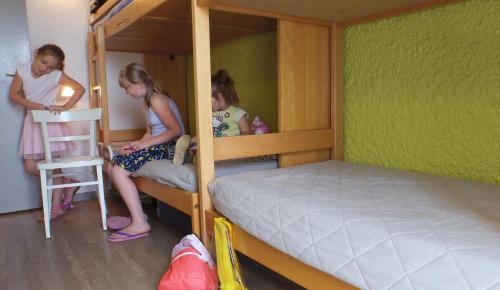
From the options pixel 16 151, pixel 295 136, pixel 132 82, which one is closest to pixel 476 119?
pixel 295 136

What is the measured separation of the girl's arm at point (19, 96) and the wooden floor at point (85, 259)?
72 centimetres

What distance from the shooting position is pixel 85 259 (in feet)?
5.68

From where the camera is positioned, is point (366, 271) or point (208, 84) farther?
point (208, 84)

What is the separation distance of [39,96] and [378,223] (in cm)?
238

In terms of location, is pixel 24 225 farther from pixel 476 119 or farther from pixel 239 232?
pixel 476 119

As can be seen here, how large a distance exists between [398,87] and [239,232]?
3.07 feet

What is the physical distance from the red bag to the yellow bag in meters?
0.05

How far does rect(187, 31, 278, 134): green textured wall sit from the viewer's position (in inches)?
91.0

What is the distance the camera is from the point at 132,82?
2076 mm

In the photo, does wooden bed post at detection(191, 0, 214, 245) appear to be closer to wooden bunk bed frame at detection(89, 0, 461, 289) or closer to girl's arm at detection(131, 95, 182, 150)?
wooden bunk bed frame at detection(89, 0, 461, 289)

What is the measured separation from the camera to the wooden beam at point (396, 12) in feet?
4.87

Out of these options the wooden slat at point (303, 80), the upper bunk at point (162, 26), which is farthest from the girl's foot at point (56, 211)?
the wooden slat at point (303, 80)

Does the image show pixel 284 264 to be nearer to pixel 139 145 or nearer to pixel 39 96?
pixel 139 145

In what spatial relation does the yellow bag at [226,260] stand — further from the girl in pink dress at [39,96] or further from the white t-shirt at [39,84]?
the white t-shirt at [39,84]
